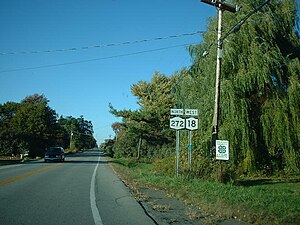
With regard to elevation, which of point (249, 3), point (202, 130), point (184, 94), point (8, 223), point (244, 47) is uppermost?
point (249, 3)

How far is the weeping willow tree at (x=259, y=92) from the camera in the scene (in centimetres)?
1939

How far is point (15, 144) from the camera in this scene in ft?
189

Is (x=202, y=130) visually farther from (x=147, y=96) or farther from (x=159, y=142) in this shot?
(x=147, y=96)

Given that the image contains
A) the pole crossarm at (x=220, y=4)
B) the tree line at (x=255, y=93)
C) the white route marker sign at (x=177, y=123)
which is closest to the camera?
the pole crossarm at (x=220, y=4)

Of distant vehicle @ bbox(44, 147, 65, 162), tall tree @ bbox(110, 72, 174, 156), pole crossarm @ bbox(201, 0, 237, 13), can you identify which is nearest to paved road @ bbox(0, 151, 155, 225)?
pole crossarm @ bbox(201, 0, 237, 13)

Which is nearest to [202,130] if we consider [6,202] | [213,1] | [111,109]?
[213,1]

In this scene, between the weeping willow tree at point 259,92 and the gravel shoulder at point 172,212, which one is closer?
the gravel shoulder at point 172,212

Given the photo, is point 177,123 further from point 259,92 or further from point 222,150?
point 259,92

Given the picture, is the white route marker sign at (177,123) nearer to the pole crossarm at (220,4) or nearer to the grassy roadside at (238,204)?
the grassy roadside at (238,204)

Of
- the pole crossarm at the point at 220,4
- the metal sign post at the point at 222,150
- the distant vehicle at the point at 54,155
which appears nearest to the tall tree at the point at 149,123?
the distant vehicle at the point at 54,155

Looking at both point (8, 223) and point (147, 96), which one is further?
point (147, 96)

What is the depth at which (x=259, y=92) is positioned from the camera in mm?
20594

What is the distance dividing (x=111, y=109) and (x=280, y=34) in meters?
24.9

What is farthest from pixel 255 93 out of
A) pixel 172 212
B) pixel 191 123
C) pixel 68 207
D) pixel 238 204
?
pixel 68 207
